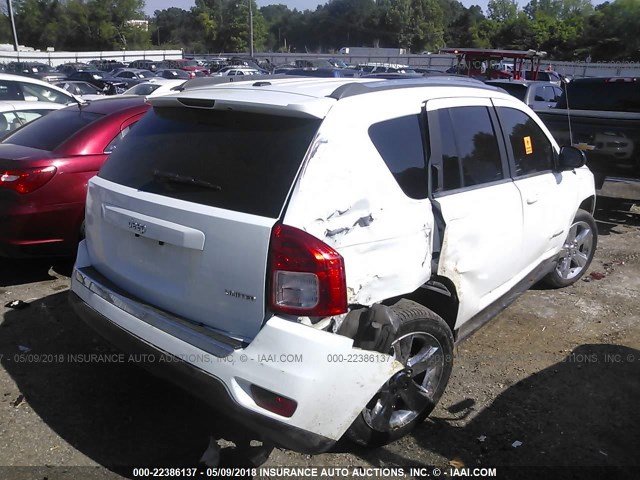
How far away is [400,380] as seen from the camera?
3.00 m

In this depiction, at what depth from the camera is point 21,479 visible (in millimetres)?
2787

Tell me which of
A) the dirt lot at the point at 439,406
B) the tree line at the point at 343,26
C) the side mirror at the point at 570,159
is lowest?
the dirt lot at the point at 439,406

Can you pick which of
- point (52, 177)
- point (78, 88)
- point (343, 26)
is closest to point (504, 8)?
point (343, 26)

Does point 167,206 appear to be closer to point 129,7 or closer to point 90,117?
point 90,117

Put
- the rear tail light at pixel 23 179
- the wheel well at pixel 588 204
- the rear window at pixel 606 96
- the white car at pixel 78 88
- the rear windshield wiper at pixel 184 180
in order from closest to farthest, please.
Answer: the rear windshield wiper at pixel 184 180 → the rear tail light at pixel 23 179 → the wheel well at pixel 588 204 → the rear window at pixel 606 96 → the white car at pixel 78 88

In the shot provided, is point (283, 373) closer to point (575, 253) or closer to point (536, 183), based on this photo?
point (536, 183)

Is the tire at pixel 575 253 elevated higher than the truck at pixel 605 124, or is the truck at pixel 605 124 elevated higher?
the truck at pixel 605 124

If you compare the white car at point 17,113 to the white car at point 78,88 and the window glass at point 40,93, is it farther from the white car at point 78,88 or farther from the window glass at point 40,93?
the white car at point 78,88

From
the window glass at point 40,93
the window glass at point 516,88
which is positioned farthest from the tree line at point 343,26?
the window glass at point 40,93

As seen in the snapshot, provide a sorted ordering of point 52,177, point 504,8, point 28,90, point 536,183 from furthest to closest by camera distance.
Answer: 1. point 504,8
2. point 28,90
3. point 52,177
4. point 536,183

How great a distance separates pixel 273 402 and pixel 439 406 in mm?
1352

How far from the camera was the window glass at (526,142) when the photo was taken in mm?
3973

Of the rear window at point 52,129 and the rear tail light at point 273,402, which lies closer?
the rear tail light at point 273,402

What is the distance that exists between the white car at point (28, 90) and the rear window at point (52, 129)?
4.59m
